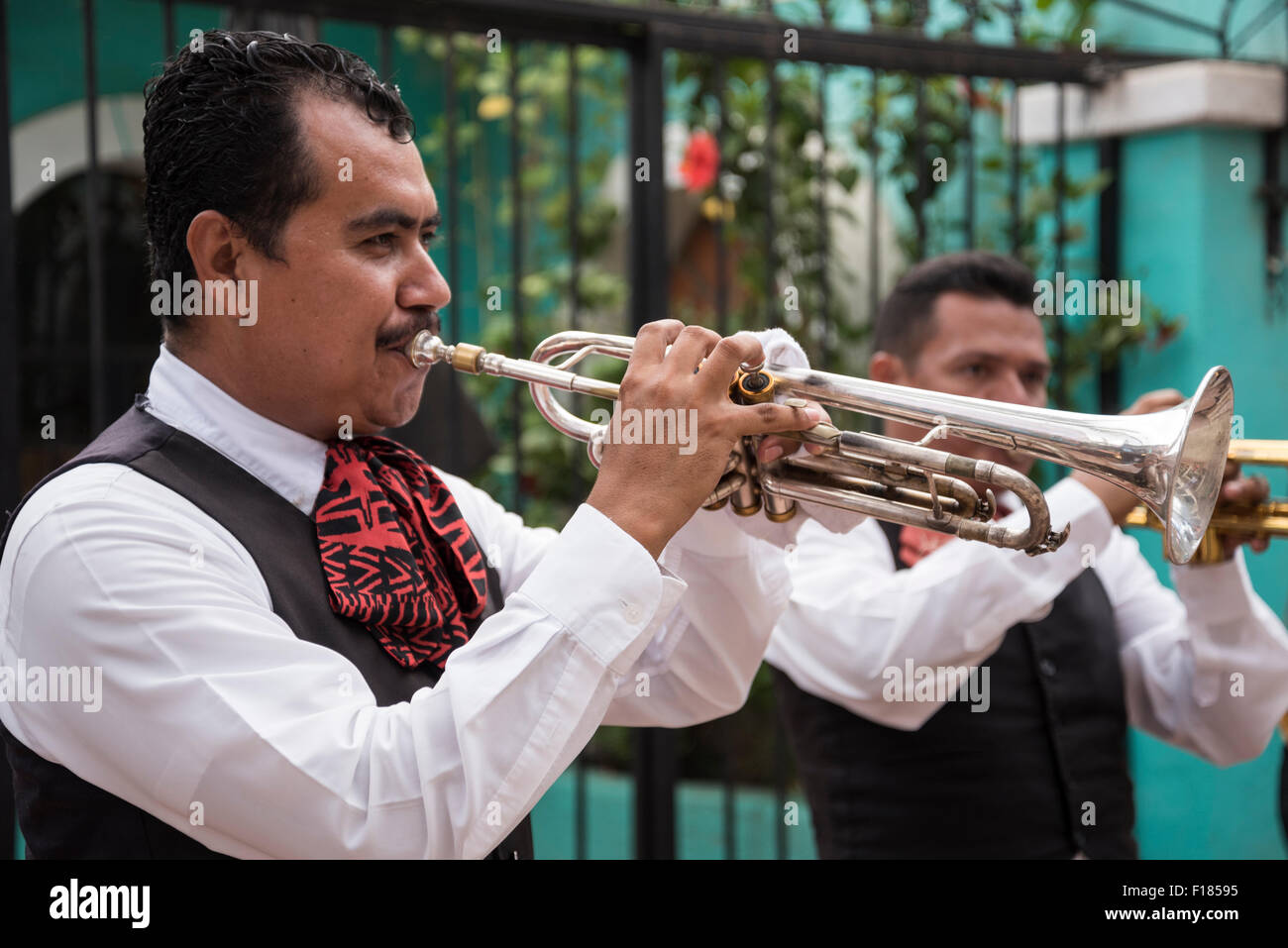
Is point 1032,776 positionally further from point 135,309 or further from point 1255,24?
point 135,309

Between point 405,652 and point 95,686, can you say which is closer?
point 95,686

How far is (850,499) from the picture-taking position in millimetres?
1843

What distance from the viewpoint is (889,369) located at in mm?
2861

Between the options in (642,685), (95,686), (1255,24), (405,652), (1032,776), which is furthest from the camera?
(1255,24)

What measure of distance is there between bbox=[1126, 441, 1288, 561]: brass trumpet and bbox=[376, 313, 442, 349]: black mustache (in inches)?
47.1

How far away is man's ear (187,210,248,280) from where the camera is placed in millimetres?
1702

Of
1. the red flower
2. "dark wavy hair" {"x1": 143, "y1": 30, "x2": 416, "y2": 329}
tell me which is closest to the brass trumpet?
"dark wavy hair" {"x1": 143, "y1": 30, "x2": 416, "y2": 329}

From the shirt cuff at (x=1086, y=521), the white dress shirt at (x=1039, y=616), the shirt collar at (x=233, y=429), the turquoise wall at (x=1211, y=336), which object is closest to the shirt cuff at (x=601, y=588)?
the shirt collar at (x=233, y=429)

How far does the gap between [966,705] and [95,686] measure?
1.63 m

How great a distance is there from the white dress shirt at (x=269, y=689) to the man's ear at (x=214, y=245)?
31cm

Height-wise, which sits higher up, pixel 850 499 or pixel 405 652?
pixel 850 499

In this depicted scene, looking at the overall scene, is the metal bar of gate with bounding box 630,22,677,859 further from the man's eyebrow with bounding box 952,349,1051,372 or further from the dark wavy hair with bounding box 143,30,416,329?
the dark wavy hair with bounding box 143,30,416,329

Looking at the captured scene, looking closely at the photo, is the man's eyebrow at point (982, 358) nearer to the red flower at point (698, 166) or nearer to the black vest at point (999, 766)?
the black vest at point (999, 766)

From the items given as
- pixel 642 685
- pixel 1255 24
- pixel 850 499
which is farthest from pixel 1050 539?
pixel 1255 24
